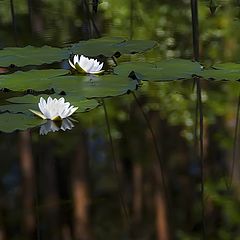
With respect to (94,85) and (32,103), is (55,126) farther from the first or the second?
(94,85)

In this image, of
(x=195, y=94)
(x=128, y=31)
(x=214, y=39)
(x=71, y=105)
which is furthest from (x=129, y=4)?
(x=71, y=105)

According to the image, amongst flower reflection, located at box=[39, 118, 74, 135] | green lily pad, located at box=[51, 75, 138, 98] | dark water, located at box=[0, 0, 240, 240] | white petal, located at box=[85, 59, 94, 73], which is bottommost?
dark water, located at box=[0, 0, 240, 240]

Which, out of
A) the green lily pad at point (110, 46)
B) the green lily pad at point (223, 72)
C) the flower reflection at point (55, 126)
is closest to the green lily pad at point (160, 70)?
the green lily pad at point (223, 72)

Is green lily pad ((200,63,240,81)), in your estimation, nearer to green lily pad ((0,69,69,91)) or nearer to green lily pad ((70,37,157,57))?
green lily pad ((70,37,157,57))

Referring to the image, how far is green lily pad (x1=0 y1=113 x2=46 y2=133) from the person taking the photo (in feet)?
5.13

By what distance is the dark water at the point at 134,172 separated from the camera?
1340 mm

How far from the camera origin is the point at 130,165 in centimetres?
156

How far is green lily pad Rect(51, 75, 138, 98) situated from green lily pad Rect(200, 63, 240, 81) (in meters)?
0.23

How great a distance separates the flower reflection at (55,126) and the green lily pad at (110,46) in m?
0.44

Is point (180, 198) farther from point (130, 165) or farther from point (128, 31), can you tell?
point (128, 31)

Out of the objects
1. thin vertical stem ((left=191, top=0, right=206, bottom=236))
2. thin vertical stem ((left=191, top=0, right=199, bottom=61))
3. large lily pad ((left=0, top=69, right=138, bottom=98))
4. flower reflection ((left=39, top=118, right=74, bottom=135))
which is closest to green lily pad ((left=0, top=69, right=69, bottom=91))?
large lily pad ((left=0, top=69, right=138, bottom=98))

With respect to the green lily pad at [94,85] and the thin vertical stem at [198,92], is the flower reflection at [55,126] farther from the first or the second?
the thin vertical stem at [198,92]

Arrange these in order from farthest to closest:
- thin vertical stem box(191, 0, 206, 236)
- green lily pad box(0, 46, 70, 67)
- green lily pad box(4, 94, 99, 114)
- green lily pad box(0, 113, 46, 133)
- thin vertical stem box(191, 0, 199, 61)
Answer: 1. thin vertical stem box(191, 0, 199, 61)
2. green lily pad box(0, 46, 70, 67)
3. green lily pad box(4, 94, 99, 114)
4. green lily pad box(0, 113, 46, 133)
5. thin vertical stem box(191, 0, 206, 236)

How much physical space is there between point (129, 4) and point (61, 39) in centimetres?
71
